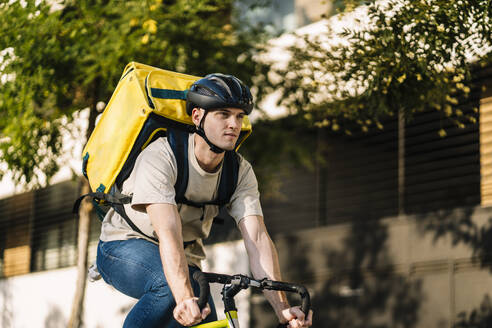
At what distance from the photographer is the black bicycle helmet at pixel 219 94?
4113 mm

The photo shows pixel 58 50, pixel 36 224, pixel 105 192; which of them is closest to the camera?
pixel 105 192

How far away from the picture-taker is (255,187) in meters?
4.48

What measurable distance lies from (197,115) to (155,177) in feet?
1.49

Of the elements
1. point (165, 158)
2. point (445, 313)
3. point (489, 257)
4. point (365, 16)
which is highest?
point (365, 16)

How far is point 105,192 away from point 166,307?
739 millimetres

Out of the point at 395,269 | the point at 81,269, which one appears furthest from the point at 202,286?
the point at 395,269

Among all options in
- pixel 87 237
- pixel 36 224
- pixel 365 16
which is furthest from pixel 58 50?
pixel 36 224

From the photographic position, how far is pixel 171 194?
13.1ft

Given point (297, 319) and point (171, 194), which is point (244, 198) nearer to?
point (171, 194)

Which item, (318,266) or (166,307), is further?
(318,266)

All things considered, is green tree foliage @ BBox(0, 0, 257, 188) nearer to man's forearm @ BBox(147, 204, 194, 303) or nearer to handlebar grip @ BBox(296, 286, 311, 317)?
man's forearm @ BBox(147, 204, 194, 303)

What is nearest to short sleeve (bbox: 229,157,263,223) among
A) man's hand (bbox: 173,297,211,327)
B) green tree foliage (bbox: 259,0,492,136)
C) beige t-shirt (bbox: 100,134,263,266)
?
beige t-shirt (bbox: 100,134,263,266)

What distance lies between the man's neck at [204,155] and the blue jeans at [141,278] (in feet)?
1.67

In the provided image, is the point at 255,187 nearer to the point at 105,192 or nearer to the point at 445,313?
the point at 105,192
